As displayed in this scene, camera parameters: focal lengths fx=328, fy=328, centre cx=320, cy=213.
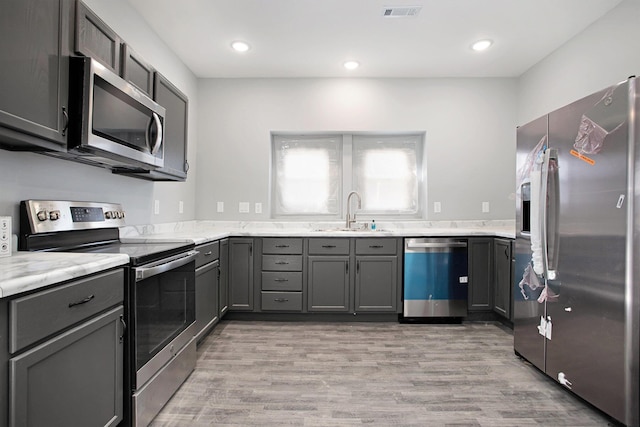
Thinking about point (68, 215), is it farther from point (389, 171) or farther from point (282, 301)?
point (389, 171)

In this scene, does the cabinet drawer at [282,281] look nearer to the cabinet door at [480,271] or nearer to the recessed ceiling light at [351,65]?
the cabinet door at [480,271]

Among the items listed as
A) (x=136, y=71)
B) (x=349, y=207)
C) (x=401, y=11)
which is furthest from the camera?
(x=349, y=207)

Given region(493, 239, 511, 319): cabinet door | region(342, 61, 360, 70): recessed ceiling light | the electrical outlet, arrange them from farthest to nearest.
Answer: region(342, 61, 360, 70): recessed ceiling light
region(493, 239, 511, 319): cabinet door
the electrical outlet

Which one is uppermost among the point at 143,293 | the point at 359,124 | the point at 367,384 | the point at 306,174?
the point at 359,124

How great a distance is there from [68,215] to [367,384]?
2.01 metres

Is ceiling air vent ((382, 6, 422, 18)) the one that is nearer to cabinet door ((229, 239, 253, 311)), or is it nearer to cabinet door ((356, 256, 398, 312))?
cabinet door ((356, 256, 398, 312))

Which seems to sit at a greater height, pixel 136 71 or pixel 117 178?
pixel 136 71

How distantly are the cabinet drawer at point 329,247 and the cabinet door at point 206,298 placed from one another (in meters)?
0.95

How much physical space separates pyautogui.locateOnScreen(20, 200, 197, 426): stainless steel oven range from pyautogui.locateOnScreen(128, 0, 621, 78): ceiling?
1755 mm

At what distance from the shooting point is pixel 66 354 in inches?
44.5

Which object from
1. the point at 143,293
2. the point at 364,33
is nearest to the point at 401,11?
the point at 364,33

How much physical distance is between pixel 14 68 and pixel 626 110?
2.60 m

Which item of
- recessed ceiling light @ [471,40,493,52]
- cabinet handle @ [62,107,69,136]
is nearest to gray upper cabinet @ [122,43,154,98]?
cabinet handle @ [62,107,69,136]

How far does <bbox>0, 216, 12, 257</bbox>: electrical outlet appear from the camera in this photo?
53.2 inches
